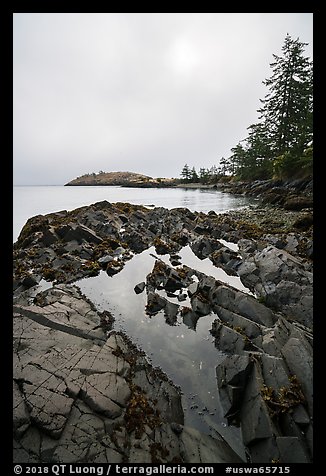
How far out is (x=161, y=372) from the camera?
10.1 meters

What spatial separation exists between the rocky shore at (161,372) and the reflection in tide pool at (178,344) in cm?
37

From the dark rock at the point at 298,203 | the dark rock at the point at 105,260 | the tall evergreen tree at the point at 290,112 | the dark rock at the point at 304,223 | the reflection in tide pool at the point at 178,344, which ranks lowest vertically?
the reflection in tide pool at the point at 178,344

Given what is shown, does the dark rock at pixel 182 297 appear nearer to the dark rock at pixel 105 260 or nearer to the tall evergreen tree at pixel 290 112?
the dark rock at pixel 105 260

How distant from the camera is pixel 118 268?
2141 centimetres

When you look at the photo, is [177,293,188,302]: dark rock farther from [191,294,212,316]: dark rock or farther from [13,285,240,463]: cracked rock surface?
[13,285,240,463]: cracked rock surface

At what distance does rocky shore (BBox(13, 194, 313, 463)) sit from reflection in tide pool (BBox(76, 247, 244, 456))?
374mm

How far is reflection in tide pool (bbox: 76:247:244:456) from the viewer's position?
8.35m

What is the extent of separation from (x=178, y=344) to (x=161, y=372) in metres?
1.99

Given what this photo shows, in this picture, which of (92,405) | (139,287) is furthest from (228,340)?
(139,287)

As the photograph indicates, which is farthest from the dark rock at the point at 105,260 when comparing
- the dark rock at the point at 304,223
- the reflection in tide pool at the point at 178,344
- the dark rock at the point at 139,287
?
the dark rock at the point at 304,223

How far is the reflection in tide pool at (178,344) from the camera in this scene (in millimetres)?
8352
